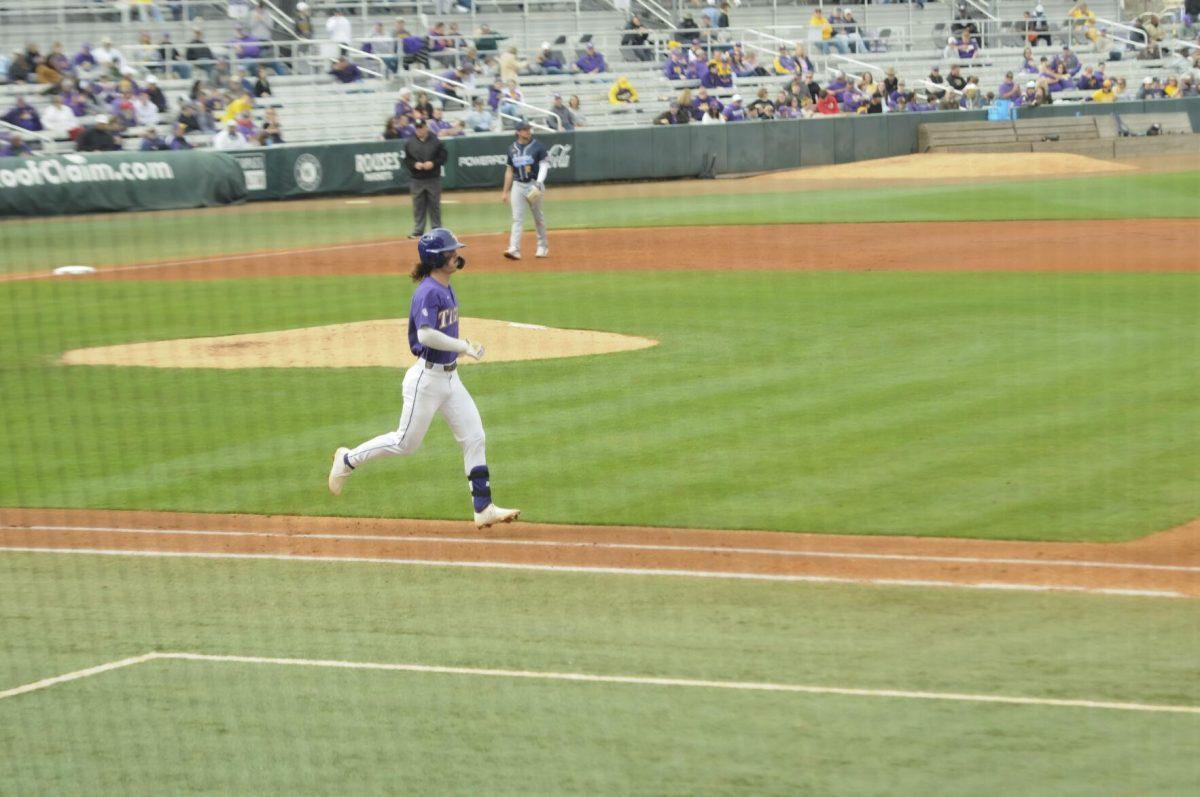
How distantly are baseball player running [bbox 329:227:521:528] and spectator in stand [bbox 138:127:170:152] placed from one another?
24626 millimetres

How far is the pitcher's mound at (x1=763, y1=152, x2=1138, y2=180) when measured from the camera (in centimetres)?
3894

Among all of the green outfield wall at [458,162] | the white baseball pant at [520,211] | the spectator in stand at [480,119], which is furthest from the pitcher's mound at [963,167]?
the white baseball pant at [520,211]

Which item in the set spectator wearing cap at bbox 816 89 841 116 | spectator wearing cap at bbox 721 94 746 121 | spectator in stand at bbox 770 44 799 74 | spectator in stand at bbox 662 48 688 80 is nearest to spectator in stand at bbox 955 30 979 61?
spectator in stand at bbox 770 44 799 74

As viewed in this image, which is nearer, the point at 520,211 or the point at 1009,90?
the point at 520,211

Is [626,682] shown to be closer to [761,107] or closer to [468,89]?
[468,89]

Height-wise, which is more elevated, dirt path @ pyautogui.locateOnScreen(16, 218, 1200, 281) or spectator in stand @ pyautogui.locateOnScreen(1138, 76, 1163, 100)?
spectator in stand @ pyautogui.locateOnScreen(1138, 76, 1163, 100)

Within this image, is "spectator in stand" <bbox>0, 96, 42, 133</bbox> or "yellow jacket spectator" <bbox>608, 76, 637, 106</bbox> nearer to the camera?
"spectator in stand" <bbox>0, 96, 42, 133</bbox>

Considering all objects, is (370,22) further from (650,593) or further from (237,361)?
(650,593)

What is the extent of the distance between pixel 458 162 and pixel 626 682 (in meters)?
31.1

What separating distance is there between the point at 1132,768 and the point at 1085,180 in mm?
31939

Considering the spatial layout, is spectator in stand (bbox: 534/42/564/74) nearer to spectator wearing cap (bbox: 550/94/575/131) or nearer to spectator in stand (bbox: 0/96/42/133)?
spectator wearing cap (bbox: 550/94/575/131)

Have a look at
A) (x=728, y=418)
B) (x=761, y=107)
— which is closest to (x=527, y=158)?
(x=728, y=418)

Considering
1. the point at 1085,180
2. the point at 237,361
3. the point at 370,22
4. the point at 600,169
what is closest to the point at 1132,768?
the point at 237,361

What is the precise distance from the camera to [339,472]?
1090cm
